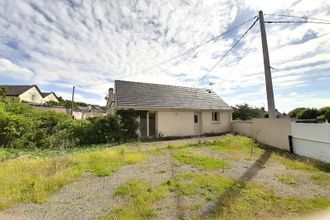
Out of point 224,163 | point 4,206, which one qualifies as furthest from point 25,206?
point 224,163

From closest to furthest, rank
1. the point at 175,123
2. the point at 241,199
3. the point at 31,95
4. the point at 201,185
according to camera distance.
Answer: the point at 241,199
the point at 201,185
the point at 175,123
the point at 31,95

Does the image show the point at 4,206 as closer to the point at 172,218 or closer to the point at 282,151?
the point at 172,218

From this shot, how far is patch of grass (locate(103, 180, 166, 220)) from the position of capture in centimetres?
533

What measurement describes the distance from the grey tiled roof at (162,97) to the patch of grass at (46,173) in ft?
26.3

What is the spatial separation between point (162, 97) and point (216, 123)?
6469 millimetres

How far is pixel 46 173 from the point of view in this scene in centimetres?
873

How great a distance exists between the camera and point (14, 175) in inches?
334

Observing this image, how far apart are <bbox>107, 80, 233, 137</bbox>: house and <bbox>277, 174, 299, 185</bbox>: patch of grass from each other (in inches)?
501

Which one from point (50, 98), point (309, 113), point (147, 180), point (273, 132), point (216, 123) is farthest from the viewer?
point (50, 98)

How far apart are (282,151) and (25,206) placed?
1276 centimetres

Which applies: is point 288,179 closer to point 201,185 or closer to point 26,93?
point 201,185

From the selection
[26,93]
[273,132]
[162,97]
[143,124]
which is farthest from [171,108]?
[26,93]

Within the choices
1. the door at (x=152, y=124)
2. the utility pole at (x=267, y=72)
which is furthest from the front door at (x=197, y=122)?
the utility pole at (x=267, y=72)

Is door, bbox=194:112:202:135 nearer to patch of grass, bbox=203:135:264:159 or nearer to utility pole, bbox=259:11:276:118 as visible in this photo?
patch of grass, bbox=203:135:264:159
